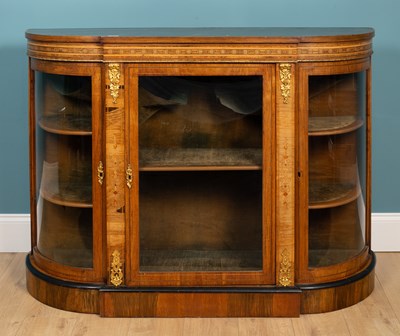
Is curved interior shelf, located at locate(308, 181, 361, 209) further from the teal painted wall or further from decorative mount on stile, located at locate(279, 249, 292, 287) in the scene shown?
the teal painted wall

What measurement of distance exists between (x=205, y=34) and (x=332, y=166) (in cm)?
57

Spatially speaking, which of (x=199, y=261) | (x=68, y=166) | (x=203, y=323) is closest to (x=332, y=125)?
(x=199, y=261)

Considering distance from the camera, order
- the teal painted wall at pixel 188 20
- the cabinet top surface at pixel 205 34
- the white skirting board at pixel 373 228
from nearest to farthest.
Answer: the cabinet top surface at pixel 205 34
the teal painted wall at pixel 188 20
the white skirting board at pixel 373 228

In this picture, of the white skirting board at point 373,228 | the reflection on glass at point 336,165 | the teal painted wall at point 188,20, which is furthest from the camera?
the white skirting board at point 373,228

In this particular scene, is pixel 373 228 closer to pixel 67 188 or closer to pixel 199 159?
pixel 199 159

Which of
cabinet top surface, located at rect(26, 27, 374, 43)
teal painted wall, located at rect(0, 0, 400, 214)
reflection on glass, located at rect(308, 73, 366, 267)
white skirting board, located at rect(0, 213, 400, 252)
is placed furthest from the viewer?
white skirting board, located at rect(0, 213, 400, 252)

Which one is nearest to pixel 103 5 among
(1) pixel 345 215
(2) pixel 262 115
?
(2) pixel 262 115

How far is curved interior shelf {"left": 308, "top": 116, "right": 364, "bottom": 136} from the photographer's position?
3.40m

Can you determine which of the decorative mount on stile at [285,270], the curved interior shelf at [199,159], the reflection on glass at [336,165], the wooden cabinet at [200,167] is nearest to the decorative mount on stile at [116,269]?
the wooden cabinet at [200,167]

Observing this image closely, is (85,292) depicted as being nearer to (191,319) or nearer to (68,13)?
(191,319)

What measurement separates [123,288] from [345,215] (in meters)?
0.75

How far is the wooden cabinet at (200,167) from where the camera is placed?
10.9ft

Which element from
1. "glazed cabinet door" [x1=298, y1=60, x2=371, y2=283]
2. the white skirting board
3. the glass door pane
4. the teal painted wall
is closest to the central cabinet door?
the glass door pane

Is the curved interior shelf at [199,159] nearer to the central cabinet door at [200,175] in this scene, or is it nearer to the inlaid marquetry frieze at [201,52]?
the central cabinet door at [200,175]
